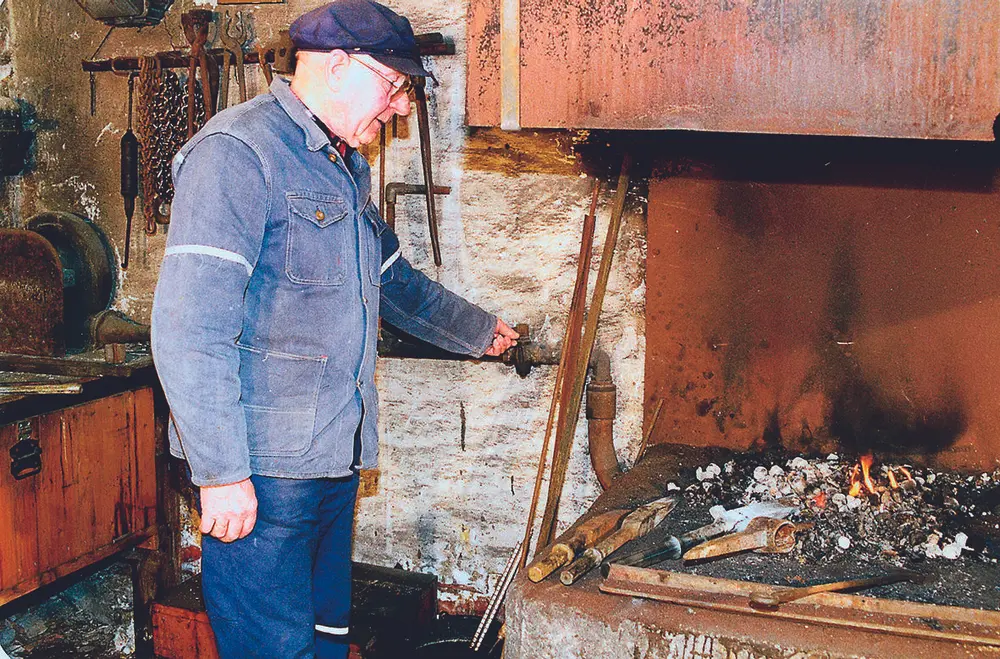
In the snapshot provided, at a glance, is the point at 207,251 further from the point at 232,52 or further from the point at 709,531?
the point at 232,52

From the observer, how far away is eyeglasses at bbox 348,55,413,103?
7.57ft

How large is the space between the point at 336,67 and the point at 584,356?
1.52 m

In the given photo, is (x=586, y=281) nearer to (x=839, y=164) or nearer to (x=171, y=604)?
(x=839, y=164)

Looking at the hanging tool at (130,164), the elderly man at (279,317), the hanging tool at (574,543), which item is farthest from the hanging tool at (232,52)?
the hanging tool at (574,543)

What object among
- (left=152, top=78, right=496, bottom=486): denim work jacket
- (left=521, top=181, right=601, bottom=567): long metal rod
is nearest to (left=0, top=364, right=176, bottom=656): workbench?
(left=152, top=78, right=496, bottom=486): denim work jacket

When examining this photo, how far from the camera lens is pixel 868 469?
3062 mm

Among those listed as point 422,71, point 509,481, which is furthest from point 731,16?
point 509,481

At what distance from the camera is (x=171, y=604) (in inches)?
143

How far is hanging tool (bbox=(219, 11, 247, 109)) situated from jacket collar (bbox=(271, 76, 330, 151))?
1460mm

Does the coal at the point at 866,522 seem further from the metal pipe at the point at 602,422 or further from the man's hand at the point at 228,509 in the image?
the man's hand at the point at 228,509

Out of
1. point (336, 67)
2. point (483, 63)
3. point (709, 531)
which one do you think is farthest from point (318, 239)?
point (709, 531)

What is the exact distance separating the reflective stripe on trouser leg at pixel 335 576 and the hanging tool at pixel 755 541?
914 millimetres

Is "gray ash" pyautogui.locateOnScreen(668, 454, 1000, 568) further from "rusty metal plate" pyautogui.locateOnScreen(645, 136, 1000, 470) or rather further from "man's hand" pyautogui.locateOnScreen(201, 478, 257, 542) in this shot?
"man's hand" pyautogui.locateOnScreen(201, 478, 257, 542)

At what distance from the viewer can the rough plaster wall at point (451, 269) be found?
11.7 ft
